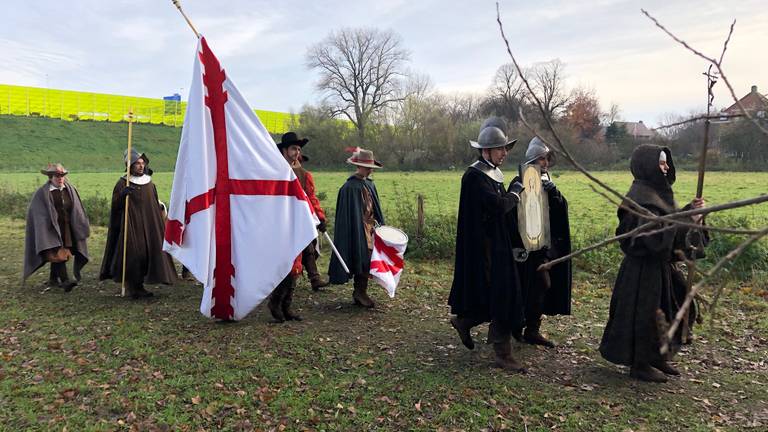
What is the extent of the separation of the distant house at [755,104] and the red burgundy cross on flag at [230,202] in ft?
16.5

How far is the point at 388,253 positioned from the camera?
7.61 metres

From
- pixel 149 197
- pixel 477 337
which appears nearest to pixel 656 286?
pixel 477 337

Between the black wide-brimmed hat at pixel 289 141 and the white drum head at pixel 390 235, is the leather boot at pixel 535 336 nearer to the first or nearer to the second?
the white drum head at pixel 390 235

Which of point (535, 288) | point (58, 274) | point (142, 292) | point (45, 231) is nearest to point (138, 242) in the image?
point (142, 292)

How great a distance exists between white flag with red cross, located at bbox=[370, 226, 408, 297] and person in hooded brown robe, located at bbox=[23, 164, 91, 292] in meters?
4.72

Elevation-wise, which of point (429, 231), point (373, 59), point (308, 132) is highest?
point (373, 59)

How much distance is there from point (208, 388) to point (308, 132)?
40.0m

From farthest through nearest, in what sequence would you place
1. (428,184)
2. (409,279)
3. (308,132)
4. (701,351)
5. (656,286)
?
(308,132), (428,184), (409,279), (701,351), (656,286)

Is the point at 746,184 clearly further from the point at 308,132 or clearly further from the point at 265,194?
the point at 308,132

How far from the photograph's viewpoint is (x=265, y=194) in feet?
21.1

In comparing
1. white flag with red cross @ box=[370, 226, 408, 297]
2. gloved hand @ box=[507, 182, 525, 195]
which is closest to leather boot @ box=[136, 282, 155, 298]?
white flag with red cross @ box=[370, 226, 408, 297]

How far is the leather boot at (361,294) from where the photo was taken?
7793 millimetres

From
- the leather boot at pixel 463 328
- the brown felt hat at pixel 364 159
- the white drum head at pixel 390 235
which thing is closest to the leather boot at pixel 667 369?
the leather boot at pixel 463 328

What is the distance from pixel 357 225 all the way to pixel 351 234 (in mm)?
153
